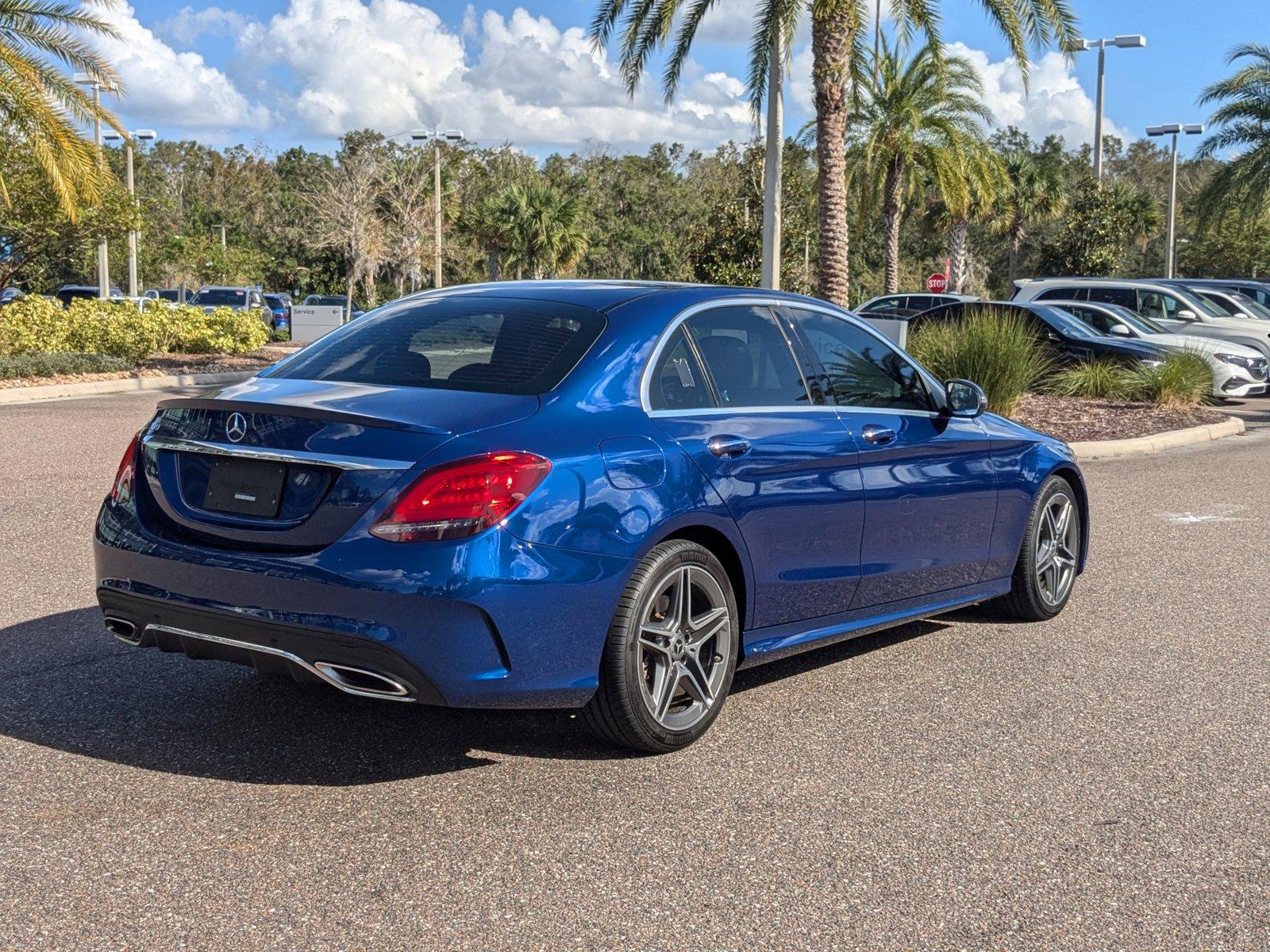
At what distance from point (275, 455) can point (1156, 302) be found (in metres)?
24.0

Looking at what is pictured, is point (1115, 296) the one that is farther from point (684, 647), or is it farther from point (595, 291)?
point (684, 647)

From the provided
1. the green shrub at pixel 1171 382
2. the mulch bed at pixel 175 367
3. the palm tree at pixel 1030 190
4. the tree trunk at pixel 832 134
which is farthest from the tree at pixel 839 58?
the palm tree at pixel 1030 190

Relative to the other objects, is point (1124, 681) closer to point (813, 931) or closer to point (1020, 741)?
point (1020, 741)

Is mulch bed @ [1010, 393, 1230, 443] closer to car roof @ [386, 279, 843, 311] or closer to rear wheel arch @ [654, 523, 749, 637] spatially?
car roof @ [386, 279, 843, 311]

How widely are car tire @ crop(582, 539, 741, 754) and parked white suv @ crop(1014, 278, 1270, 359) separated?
71.1ft

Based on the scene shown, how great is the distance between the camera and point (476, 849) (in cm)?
406

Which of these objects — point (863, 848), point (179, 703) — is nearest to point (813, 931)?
point (863, 848)

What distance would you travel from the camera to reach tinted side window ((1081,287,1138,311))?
25641 millimetres

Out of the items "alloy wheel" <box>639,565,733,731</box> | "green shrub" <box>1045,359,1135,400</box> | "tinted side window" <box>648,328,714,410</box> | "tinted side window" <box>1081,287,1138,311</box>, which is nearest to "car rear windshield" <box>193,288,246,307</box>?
"tinted side window" <box>1081,287,1138,311</box>

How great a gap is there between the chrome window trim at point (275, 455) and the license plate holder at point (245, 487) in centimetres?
3

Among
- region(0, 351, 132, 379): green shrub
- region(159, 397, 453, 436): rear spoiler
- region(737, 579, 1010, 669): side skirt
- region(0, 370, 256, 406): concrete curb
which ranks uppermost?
region(159, 397, 453, 436): rear spoiler

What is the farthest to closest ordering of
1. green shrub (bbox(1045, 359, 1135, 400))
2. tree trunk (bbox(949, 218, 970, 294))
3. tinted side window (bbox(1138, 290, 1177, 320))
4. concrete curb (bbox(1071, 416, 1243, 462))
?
tree trunk (bbox(949, 218, 970, 294))
tinted side window (bbox(1138, 290, 1177, 320))
green shrub (bbox(1045, 359, 1135, 400))
concrete curb (bbox(1071, 416, 1243, 462))

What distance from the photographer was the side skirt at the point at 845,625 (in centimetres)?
529

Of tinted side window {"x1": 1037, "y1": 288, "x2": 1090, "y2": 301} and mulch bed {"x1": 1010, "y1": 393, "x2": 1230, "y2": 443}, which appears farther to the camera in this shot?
tinted side window {"x1": 1037, "y1": 288, "x2": 1090, "y2": 301}
